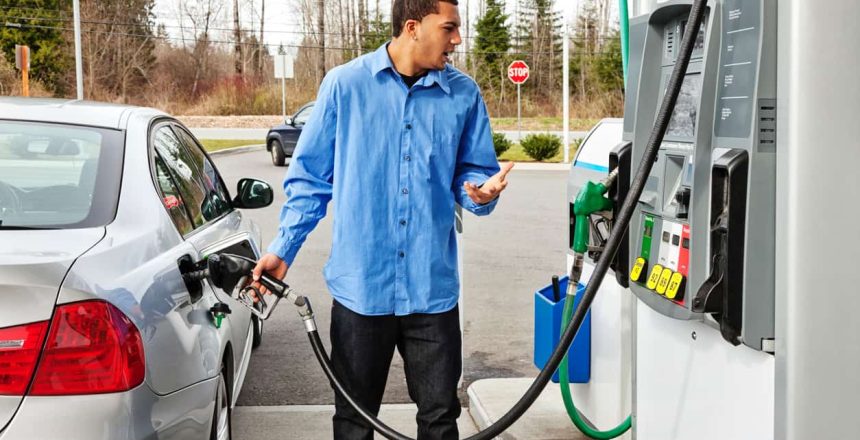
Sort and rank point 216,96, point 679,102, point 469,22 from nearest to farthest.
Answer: point 679,102 < point 216,96 < point 469,22

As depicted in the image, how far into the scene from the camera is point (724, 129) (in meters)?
2.46

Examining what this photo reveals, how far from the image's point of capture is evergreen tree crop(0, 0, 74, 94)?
1838 inches

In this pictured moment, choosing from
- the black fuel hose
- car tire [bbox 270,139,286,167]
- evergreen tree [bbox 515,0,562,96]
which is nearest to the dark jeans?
the black fuel hose

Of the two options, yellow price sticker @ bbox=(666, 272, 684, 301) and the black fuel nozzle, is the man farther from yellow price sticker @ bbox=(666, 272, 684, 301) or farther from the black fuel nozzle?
yellow price sticker @ bbox=(666, 272, 684, 301)

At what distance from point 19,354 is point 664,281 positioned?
1666 mm

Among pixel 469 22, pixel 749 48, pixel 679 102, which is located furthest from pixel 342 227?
pixel 469 22

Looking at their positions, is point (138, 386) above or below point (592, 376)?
above

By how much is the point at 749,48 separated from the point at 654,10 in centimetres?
56

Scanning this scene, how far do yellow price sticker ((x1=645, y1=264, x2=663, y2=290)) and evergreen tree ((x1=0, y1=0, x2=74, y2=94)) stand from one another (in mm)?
47332

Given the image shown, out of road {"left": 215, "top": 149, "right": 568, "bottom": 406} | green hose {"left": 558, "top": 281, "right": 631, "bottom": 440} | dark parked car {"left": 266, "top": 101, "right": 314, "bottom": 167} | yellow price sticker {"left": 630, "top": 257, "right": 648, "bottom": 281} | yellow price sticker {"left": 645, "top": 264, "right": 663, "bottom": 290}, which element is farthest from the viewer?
dark parked car {"left": 266, "top": 101, "right": 314, "bottom": 167}

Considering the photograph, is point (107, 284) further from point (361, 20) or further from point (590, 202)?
point (361, 20)

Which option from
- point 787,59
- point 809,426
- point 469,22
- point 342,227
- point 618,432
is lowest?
point 618,432

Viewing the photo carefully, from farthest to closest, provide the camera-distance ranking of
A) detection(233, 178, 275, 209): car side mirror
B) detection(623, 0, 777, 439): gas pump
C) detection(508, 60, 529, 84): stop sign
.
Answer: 1. detection(508, 60, 529, 84): stop sign
2. detection(233, 178, 275, 209): car side mirror
3. detection(623, 0, 777, 439): gas pump

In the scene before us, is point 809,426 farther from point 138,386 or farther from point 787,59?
point 138,386
